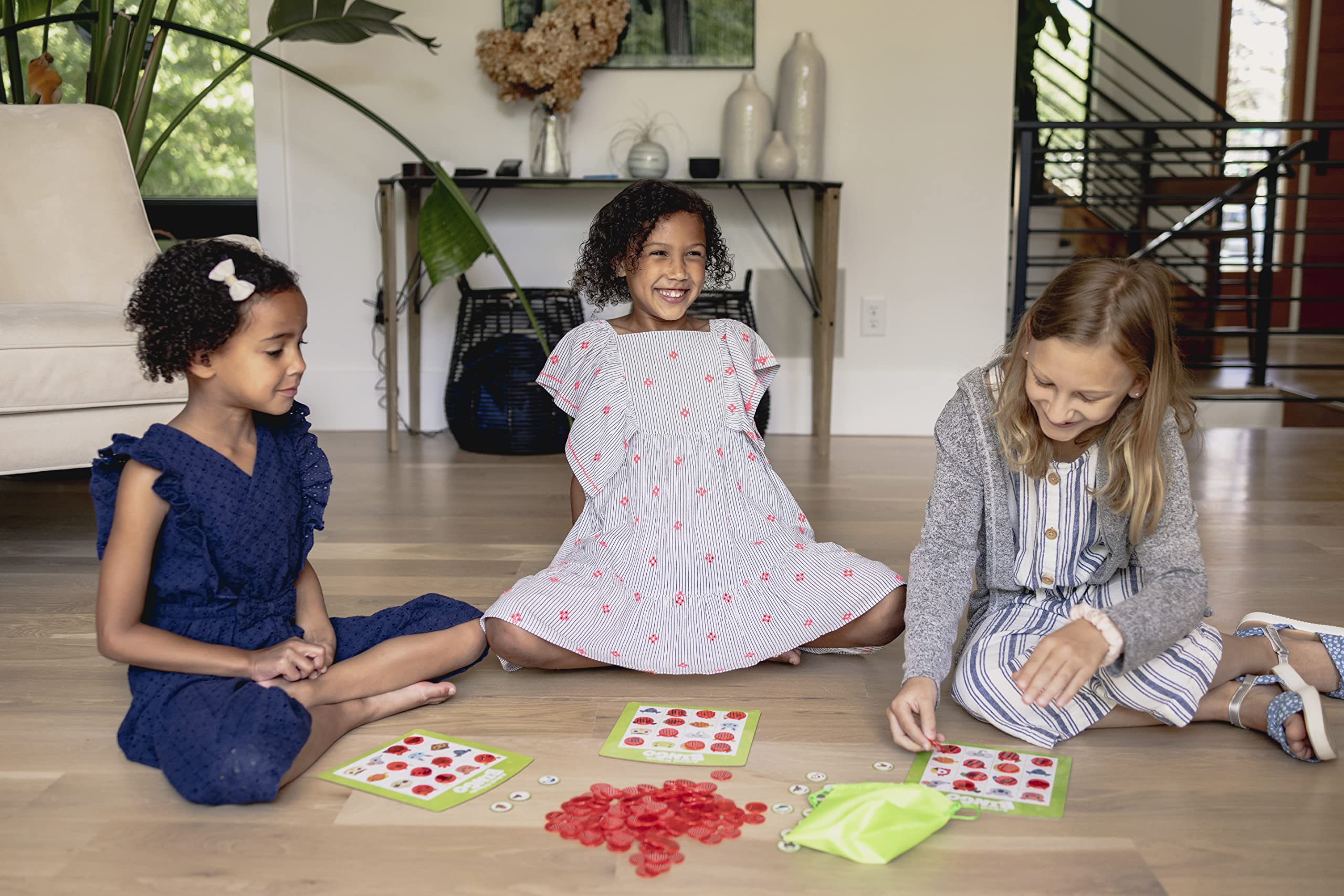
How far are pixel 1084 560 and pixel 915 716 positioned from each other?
1.02 feet

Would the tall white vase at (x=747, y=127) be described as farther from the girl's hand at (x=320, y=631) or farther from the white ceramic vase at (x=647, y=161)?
the girl's hand at (x=320, y=631)

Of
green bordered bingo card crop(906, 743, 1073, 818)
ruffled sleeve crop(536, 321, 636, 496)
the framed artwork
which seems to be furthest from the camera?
the framed artwork

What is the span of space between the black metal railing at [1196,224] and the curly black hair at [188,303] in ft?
6.19

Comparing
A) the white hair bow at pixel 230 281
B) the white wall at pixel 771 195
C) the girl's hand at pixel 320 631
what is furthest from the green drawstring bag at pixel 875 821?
the white wall at pixel 771 195

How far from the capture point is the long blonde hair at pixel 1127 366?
4.20 feet

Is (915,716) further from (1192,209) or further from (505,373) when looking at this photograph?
(1192,209)

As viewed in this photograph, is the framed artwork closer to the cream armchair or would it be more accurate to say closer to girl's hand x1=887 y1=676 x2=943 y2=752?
the cream armchair

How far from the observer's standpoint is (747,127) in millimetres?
3279

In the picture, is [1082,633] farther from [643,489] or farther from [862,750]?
[643,489]

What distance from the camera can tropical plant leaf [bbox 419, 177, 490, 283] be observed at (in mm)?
2953

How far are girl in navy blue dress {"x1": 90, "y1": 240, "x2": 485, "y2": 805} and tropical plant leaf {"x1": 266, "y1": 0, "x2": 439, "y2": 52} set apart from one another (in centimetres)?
180

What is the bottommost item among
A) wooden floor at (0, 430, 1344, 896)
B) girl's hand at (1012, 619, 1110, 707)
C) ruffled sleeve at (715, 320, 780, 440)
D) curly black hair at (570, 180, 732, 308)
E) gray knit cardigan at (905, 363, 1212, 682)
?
wooden floor at (0, 430, 1344, 896)

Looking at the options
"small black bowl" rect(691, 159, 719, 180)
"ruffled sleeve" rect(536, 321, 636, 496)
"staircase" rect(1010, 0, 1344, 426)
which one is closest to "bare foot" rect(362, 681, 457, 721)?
"ruffled sleeve" rect(536, 321, 636, 496)

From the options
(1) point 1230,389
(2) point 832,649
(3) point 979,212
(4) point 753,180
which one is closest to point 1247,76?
(1) point 1230,389
